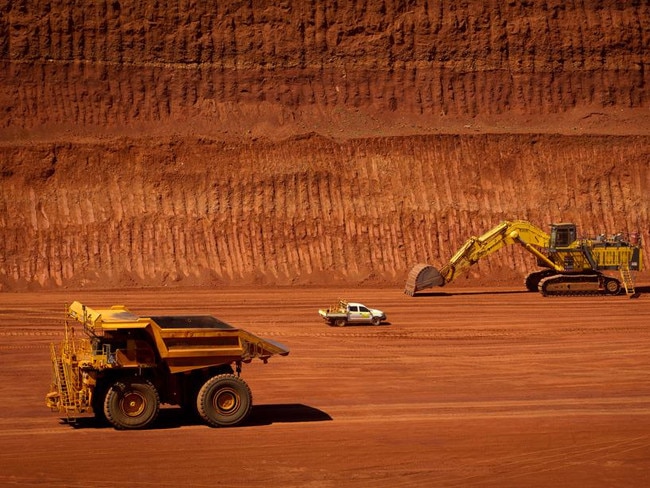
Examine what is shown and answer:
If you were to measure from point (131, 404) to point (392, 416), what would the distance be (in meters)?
4.54

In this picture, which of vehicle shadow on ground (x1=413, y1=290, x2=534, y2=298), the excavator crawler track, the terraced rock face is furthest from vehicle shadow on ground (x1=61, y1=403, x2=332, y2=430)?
the terraced rock face

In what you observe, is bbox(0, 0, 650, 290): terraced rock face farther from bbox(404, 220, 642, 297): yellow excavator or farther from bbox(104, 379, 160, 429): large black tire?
bbox(104, 379, 160, 429): large black tire

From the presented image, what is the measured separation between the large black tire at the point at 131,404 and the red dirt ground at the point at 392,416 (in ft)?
0.80

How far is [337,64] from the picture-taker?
56.3 meters

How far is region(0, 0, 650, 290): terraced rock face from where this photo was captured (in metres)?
47.1

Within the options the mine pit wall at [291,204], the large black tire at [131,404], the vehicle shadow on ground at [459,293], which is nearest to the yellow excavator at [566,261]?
the vehicle shadow on ground at [459,293]

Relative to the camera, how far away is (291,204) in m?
48.9

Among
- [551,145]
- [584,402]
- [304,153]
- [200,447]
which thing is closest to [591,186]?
[551,145]

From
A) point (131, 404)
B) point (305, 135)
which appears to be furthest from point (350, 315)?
point (305, 135)

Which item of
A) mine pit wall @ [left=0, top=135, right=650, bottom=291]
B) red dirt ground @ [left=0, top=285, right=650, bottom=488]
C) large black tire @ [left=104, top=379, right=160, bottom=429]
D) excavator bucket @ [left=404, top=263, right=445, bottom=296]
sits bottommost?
red dirt ground @ [left=0, top=285, right=650, bottom=488]

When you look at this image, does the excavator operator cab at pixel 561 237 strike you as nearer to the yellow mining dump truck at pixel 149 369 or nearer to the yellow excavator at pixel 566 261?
the yellow excavator at pixel 566 261

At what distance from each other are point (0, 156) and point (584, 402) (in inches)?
1381

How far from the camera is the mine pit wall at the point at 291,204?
4603 centimetres

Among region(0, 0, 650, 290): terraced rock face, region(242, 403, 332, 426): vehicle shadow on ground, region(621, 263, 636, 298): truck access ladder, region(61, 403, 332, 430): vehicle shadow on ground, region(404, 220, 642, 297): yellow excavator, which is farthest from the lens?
region(0, 0, 650, 290): terraced rock face
